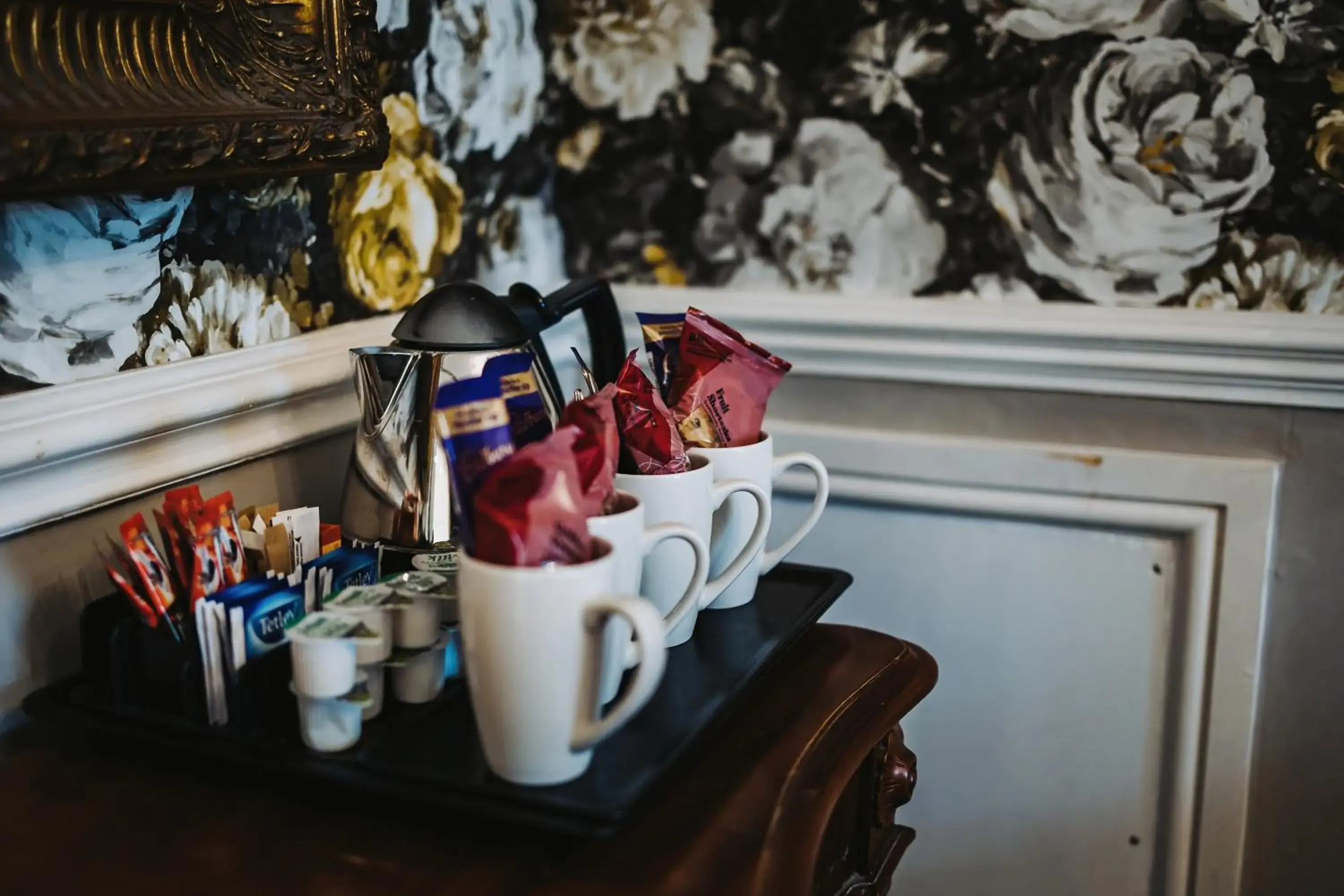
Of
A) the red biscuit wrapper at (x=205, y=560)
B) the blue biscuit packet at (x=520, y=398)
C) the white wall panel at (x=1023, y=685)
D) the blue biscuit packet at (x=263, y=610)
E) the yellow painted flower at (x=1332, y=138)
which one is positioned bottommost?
the white wall panel at (x=1023, y=685)

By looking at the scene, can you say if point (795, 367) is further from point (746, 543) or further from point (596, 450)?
point (596, 450)

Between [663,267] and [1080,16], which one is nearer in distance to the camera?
[1080,16]

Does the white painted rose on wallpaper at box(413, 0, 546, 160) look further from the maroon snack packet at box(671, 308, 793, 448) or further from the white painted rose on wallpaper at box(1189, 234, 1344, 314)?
the white painted rose on wallpaper at box(1189, 234, 1344, 314)

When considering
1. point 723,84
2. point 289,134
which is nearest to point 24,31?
point 289,134

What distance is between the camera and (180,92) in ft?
2.06

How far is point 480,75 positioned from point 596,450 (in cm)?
51

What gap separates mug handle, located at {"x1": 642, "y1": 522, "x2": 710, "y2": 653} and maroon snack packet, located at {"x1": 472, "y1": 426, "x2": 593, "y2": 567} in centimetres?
5

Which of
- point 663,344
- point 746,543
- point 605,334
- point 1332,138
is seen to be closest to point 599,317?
point 605,334

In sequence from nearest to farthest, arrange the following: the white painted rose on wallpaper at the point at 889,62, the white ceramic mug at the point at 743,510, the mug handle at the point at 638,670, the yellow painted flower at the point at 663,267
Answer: the mug handle at the point at 638,670, the white ceramic mug at the point at 743,510, the white painted rose on wallpaper at the point at 889,62, the yellow painted flower at the point at 663,267

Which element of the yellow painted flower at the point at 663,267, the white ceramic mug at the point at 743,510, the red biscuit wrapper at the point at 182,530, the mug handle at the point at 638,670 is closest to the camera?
the mug handle at the point at 638,670

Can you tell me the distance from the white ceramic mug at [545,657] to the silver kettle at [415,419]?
0.15 metres

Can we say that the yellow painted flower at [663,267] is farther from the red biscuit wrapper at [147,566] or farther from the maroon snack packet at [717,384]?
the red biscuit wrapper at [147,566]

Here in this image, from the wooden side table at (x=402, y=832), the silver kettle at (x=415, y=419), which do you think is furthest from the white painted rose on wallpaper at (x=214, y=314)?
the wooden side table at (x=402, y=832)

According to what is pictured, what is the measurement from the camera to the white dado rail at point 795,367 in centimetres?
63
